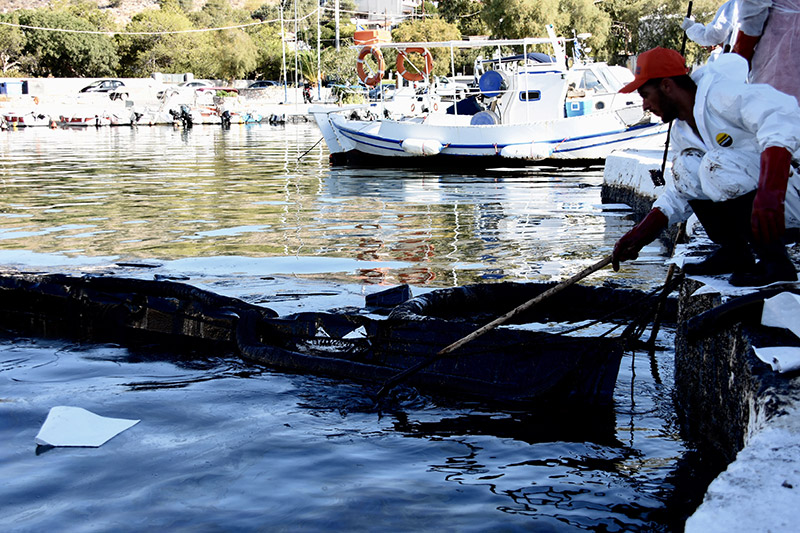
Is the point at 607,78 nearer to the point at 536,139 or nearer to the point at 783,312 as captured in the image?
the point at 536,139

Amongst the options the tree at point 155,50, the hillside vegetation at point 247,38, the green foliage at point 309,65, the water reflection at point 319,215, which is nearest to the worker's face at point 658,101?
the water reflection at point 319,215

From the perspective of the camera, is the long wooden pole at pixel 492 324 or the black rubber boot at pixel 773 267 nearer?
the black rubber boot at pixel 773 267

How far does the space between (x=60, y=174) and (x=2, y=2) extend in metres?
152

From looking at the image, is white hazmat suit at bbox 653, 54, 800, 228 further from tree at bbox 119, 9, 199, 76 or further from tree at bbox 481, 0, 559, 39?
tree at bbox 119, 9, 199, 76

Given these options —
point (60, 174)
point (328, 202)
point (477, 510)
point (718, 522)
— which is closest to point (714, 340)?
point (477, 510)

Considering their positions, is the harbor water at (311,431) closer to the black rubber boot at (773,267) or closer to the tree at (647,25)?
the black rubber boot at (773,267)

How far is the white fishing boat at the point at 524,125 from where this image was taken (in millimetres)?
22906

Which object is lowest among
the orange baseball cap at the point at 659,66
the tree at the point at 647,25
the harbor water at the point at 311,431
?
the harbor water at the point at 311,431

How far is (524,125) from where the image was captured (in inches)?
906

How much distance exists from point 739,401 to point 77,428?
3322 mm

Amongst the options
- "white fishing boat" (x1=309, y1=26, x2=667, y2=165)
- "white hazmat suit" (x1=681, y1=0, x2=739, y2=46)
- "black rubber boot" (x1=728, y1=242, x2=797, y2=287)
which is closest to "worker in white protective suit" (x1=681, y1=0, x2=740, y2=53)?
"white hazmat suit" (x1=681, y1=0, x2=739, y2=46)

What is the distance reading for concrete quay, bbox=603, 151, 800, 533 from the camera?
2127 mm

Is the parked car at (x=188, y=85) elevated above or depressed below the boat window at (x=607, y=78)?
above

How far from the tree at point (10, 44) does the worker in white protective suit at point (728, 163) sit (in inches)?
3033
